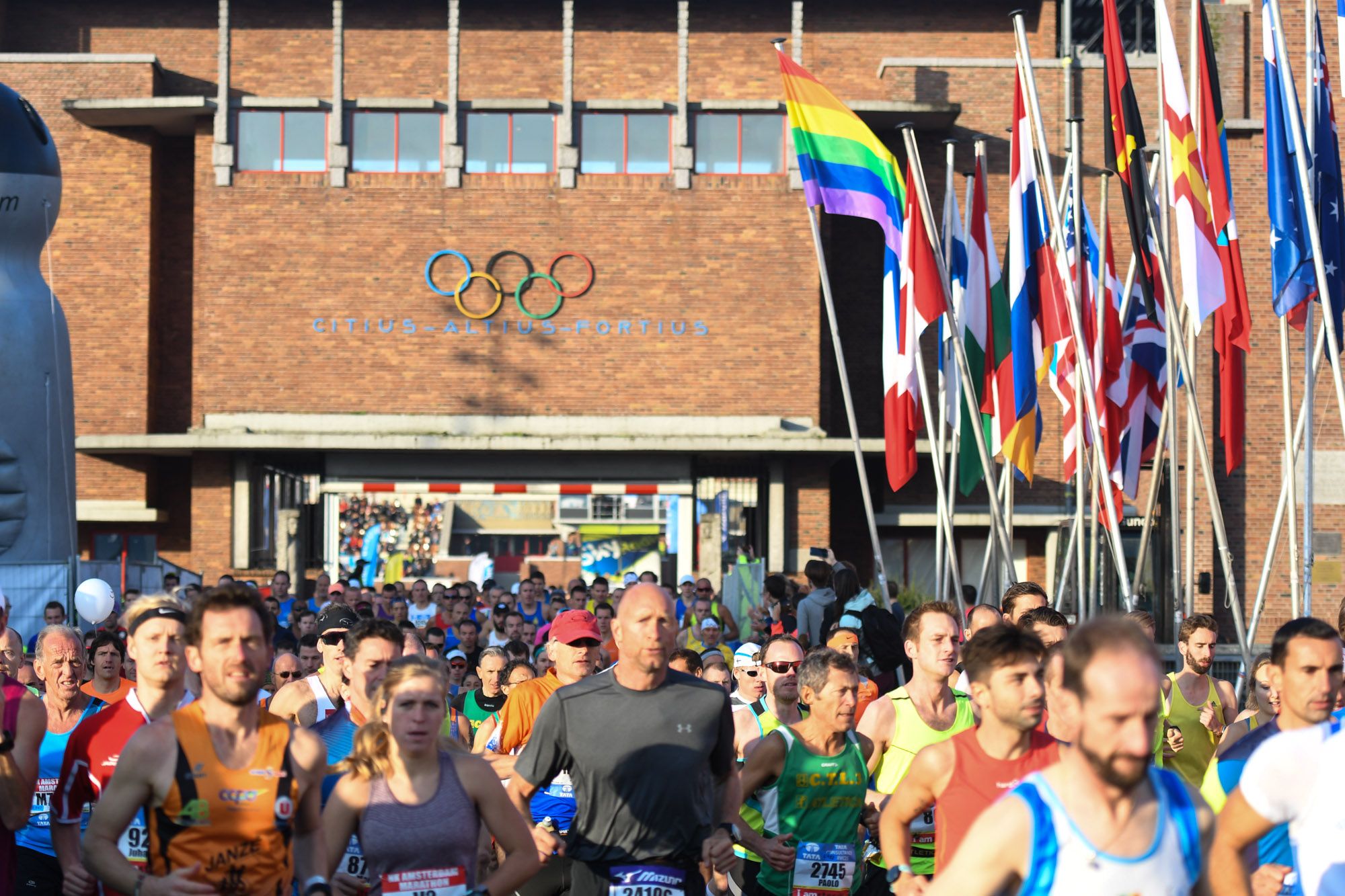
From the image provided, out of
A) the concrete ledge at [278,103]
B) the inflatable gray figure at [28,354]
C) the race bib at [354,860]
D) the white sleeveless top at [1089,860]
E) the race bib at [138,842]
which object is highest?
the concrete ledge at [278,103]

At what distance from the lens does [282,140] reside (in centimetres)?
3086

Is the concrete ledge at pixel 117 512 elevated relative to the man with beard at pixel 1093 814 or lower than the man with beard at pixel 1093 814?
lower

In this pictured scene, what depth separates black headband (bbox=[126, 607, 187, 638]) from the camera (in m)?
6.04

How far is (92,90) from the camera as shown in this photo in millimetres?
31031

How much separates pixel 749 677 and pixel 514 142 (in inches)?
888

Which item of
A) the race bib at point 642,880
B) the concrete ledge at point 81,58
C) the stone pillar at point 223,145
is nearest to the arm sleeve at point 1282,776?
the race bib at point 642,880

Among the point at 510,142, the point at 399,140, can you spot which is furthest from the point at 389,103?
the point at 510,142

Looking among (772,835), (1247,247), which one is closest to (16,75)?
(1247,247)

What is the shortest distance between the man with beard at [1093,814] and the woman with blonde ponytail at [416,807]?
1844mm

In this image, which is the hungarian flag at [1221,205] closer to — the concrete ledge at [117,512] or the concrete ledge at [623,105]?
the concrete ledge at [623,105]

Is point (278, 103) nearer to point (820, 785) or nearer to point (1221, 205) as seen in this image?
point (1221, 205)

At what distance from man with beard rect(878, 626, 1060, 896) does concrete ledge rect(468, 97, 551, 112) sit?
26.3 metres

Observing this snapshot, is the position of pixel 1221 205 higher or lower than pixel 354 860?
higher

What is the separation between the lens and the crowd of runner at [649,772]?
3746mm
